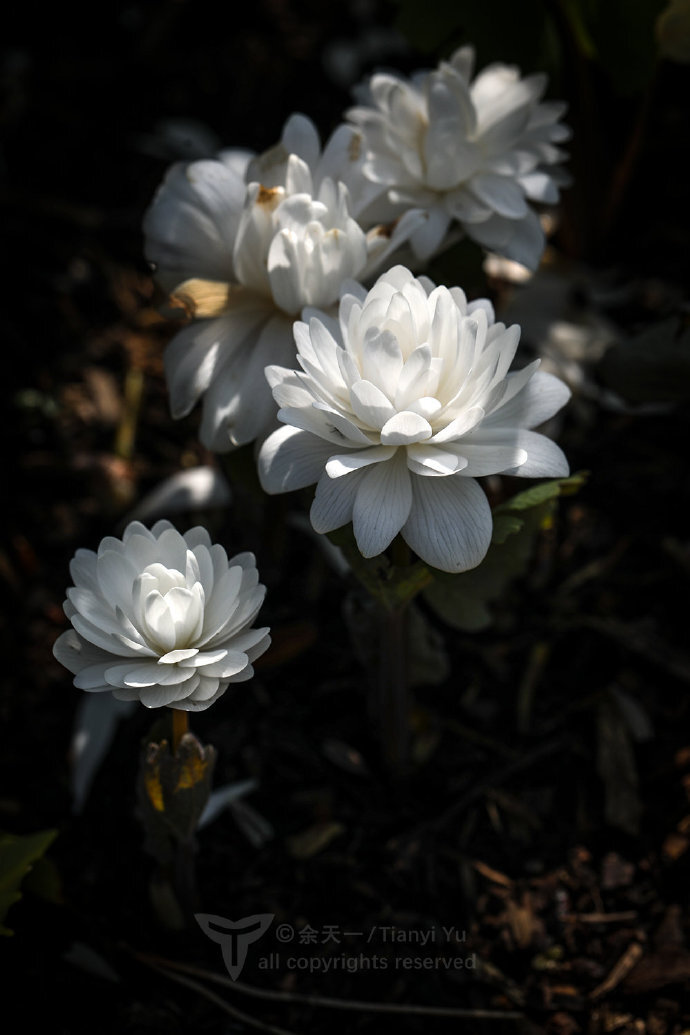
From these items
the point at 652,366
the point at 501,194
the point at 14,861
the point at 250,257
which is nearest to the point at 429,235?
the point at 501,194

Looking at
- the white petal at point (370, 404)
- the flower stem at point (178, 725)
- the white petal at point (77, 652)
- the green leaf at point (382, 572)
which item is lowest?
the flower stem at point (178, 725)

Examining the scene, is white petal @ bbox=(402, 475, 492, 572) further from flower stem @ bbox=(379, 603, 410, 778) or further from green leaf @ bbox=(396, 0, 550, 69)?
green leaf @ bbox=(396, 0, 550, 69)

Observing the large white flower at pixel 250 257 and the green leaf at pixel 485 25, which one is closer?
the large white flower at pixel 250 257

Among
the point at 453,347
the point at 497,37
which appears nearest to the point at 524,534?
the point at 453,347

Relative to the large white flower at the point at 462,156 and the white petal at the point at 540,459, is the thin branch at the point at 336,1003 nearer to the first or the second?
the white petal at the point at 540,459

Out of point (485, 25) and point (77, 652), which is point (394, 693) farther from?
point (485, 25)

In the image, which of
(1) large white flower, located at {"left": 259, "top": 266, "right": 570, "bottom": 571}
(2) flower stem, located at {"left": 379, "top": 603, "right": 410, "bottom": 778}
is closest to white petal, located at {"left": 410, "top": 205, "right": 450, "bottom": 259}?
(1) large white flower, located at {"left": 259, "top": 266, "right": 570, "bottom": 571}

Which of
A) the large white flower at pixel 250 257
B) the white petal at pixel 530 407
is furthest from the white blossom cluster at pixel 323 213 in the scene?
the white petal at pixel 530 407

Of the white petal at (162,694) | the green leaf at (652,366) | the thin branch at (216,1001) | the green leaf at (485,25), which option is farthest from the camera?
the green leaf at (485,25)
